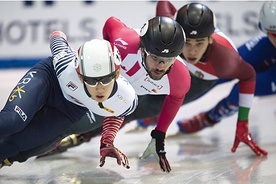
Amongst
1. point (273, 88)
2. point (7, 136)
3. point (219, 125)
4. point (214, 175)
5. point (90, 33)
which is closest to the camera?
point (7, 136)

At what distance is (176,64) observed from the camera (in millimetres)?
4832

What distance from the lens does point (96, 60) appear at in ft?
13.5

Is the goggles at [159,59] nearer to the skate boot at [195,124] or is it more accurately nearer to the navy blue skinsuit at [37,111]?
the navy blue skinsuit at [37,111]

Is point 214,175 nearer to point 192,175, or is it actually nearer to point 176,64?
point 192,175

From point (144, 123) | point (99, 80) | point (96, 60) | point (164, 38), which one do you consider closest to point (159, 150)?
point (164, 38)

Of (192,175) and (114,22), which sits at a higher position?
(114,22)

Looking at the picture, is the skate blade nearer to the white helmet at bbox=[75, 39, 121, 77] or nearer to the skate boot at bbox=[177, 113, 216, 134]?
the skate boot at bbox=[177, 113, 216, 134]

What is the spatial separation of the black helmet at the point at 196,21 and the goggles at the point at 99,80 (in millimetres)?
1064

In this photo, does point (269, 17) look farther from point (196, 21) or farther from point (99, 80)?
point (99, 80)

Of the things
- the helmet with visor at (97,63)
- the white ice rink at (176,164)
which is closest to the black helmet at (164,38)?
the helmet with visor at (97,63)

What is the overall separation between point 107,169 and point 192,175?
2.08ft

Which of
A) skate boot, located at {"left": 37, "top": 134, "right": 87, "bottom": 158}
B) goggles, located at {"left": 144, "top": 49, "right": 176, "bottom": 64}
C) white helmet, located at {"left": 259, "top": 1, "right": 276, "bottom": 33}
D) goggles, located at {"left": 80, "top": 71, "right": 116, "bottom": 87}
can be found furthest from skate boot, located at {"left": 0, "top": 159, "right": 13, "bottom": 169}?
white helmet, located at {"left": 259, "top": 1, "right": 276, "bottom": 33}

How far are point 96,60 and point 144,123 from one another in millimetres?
2350

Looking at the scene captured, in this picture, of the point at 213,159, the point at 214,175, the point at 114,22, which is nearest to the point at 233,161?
the point at 213,159
